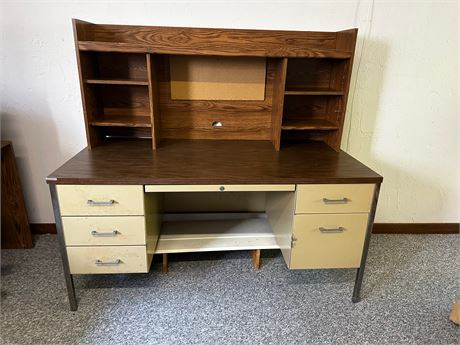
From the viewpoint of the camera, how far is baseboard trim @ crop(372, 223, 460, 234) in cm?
220

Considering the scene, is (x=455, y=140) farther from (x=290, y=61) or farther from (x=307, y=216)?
(x=307, y=216)

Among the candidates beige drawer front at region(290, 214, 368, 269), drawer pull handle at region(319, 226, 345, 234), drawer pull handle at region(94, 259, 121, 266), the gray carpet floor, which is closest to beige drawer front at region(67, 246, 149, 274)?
drawer pull handle at region(94, 259, 121, 266)

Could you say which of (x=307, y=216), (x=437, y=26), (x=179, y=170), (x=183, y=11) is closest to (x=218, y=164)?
(x=179, y=170)

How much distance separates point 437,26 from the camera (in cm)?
176

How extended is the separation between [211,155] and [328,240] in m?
0.72

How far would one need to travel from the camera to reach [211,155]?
1.54 metres

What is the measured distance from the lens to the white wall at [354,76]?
1.65 meters

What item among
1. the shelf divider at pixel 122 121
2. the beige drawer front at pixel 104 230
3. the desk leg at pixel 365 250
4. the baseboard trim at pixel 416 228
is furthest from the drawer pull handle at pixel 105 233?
the baseboard trim at pixel 416 228

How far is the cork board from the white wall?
0.21 metres

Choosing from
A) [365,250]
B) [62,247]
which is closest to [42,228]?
[62,247]

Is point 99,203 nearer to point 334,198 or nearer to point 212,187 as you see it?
point 212,187

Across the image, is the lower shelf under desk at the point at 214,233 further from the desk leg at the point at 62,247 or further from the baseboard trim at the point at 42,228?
the baseboard trim at the point at 42,228

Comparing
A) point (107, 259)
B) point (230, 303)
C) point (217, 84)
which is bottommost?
point (230, 303)

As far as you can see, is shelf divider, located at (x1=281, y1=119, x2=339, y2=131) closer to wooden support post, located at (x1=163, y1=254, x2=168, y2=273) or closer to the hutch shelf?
the hutch shelf
